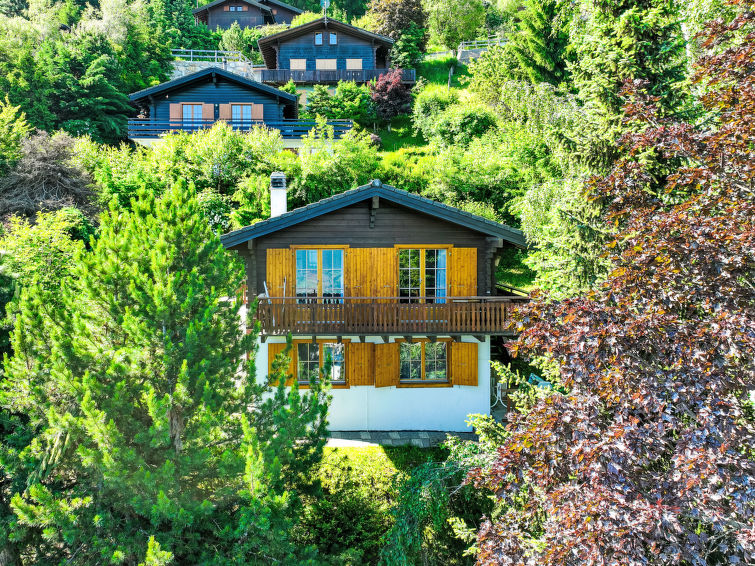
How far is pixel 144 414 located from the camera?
8.77m

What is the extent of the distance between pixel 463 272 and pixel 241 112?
20620mm

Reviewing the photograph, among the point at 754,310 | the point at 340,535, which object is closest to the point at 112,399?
the point at 340,535

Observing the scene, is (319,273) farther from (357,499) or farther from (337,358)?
(357,499)

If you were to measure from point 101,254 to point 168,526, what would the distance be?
470 cm

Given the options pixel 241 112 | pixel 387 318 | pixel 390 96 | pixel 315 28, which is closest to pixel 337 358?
pixel 387 318

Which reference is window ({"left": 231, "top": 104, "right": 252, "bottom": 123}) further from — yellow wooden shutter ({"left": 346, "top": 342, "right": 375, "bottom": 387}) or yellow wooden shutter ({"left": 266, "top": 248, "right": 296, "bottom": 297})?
yellow wooden shutter ({"left": 346, "top": 342, "right": 375, "bottom": 387})

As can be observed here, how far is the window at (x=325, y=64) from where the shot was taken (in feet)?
134

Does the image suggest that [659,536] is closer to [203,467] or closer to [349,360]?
[203,467]

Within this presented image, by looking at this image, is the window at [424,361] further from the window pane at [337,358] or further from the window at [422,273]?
the window pane at [337,358]

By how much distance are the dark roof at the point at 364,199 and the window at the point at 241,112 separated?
18.3 metres

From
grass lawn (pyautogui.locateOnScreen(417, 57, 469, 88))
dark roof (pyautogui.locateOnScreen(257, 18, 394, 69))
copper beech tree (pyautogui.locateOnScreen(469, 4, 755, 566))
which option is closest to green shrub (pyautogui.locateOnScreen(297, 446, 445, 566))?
copper beech tree (pyautogui.locateOnScreen(469, 4, 755, 566))

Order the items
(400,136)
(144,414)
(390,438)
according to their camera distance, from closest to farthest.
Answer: (144,414), (390,438), (400,136)

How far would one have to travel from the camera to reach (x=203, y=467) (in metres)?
8.64

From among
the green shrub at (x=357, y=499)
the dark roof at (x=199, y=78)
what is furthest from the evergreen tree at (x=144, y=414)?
the dark roof at (x=199, y=78)
